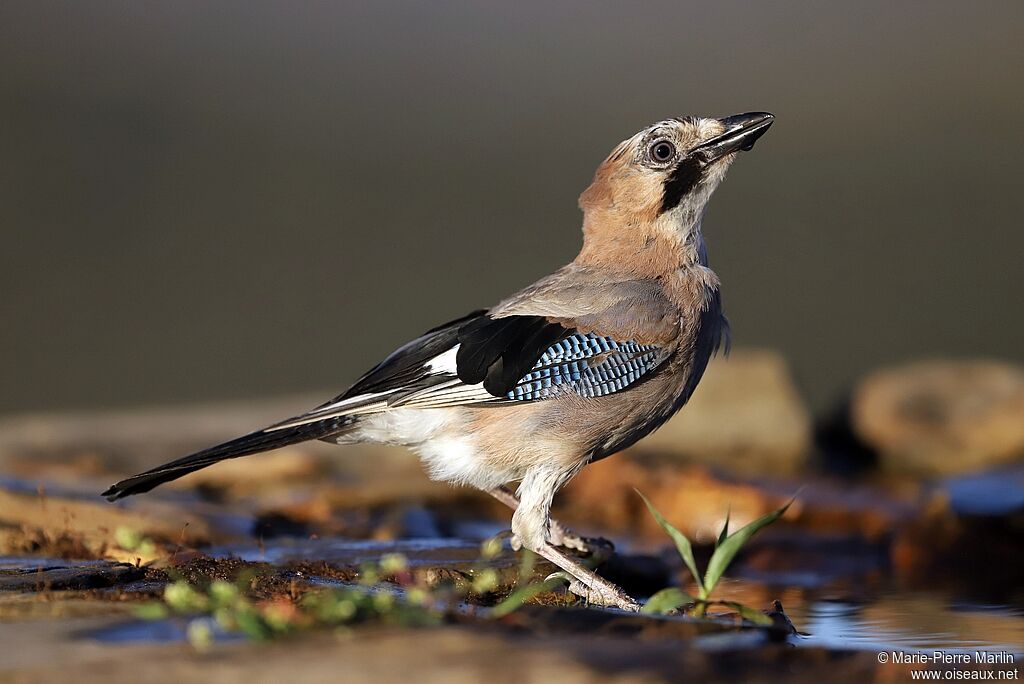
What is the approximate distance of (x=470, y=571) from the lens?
198 inches

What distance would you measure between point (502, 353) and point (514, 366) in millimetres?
76

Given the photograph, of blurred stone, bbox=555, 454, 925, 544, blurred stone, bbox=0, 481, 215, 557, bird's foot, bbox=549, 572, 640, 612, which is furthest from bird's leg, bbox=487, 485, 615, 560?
blurred stone, bbox=0, 481, 215, 557

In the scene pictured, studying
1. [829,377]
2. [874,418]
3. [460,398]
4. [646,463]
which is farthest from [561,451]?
[829,377]

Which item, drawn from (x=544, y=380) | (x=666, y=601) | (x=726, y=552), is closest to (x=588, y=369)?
(x=544, y=380)

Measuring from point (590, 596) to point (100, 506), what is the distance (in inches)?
92.9

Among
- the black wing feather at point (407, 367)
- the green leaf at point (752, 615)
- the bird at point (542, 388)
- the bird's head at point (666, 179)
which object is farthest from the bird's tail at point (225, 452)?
the green leaf at point (752, 615)

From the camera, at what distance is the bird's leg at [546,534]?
199 inches

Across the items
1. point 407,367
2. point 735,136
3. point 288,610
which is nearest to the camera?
point 288,610

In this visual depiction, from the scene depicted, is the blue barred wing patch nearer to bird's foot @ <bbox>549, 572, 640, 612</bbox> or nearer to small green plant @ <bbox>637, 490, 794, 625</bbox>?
bird's foot @ <bbox>549, 572, 640, 612</bbox>

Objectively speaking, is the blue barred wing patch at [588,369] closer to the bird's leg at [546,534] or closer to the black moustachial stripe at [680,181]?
the bird's leg at [546,534]

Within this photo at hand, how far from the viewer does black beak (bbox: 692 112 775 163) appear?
6.07 meters

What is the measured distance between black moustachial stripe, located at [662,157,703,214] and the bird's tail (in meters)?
1.86

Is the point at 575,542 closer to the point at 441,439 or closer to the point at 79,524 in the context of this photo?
the point at 441,439

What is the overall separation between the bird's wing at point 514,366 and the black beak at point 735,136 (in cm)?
91
